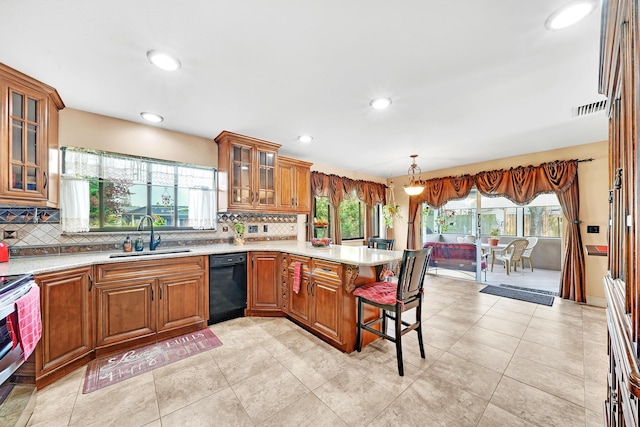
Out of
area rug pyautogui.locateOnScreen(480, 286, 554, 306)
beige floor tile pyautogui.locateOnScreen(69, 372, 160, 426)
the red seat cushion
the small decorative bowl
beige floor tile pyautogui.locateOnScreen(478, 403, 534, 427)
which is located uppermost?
the small decorative bowl

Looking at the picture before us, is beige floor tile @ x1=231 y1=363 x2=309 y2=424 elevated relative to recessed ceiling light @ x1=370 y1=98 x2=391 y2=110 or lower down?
lower down

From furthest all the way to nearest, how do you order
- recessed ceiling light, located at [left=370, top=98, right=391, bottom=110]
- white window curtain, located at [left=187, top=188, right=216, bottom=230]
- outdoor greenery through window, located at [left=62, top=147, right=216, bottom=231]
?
white window curtain, located at [left=187, top=188, right=216, bottom=230] < outdoor greenery through window, located at [left=62, top=147, right=216, bottom=231] < recessed ceiling light, located at [left=370, top=98, right=391, bottom=110]

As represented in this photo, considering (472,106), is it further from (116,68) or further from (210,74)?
(116,68)

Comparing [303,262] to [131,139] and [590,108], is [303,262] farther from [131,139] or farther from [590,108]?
[590,108]

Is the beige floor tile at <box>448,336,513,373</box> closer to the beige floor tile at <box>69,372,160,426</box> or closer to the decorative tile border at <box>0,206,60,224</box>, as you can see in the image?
the beige floor tile at <box>69,372,160,426</box>

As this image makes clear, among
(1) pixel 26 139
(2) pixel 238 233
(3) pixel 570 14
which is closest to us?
(3) pixel 570 14

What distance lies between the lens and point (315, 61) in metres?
1.85

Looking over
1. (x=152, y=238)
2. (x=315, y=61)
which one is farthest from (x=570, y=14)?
(x=152, y=238)

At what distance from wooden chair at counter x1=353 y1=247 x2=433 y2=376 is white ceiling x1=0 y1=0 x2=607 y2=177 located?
1532 millimetres

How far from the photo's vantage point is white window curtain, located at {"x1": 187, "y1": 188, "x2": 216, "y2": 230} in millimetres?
3334

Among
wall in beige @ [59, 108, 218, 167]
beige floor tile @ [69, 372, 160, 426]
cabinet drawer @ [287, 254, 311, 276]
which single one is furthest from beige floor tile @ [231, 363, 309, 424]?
wall in beige @ [59, 108, 218, 167]

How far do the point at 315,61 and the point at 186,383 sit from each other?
2707 millimetres

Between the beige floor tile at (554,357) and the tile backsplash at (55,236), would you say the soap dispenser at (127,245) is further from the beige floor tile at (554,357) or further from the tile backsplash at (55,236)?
the beige floor tile at (554,357)

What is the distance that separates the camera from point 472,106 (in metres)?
2.54
